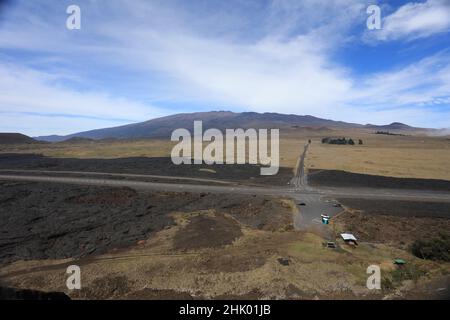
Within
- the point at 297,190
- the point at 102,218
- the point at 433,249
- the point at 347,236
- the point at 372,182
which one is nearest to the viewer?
the point at 433,249

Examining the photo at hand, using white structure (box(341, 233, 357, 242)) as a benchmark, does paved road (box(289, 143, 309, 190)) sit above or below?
above

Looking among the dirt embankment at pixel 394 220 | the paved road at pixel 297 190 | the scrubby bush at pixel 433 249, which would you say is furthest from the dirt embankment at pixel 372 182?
the scrubby bush at pixel 433 249

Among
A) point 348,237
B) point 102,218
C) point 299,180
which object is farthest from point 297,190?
point 102,218

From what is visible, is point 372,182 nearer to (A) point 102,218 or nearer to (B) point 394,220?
(B) point 394,220

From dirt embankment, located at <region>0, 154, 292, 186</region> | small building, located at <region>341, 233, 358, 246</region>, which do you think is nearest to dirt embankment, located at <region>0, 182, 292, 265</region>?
small building, located at <region>341, 233, 358, 246</region>

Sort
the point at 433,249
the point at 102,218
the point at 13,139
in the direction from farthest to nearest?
the point at 13,139 → the point at 102,218 → the point at 433,249

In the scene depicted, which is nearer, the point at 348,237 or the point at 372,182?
the point at 348,237

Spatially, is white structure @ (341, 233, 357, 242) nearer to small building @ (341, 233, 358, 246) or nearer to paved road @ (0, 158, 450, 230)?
small building @ (341, 233, 358, 246)
